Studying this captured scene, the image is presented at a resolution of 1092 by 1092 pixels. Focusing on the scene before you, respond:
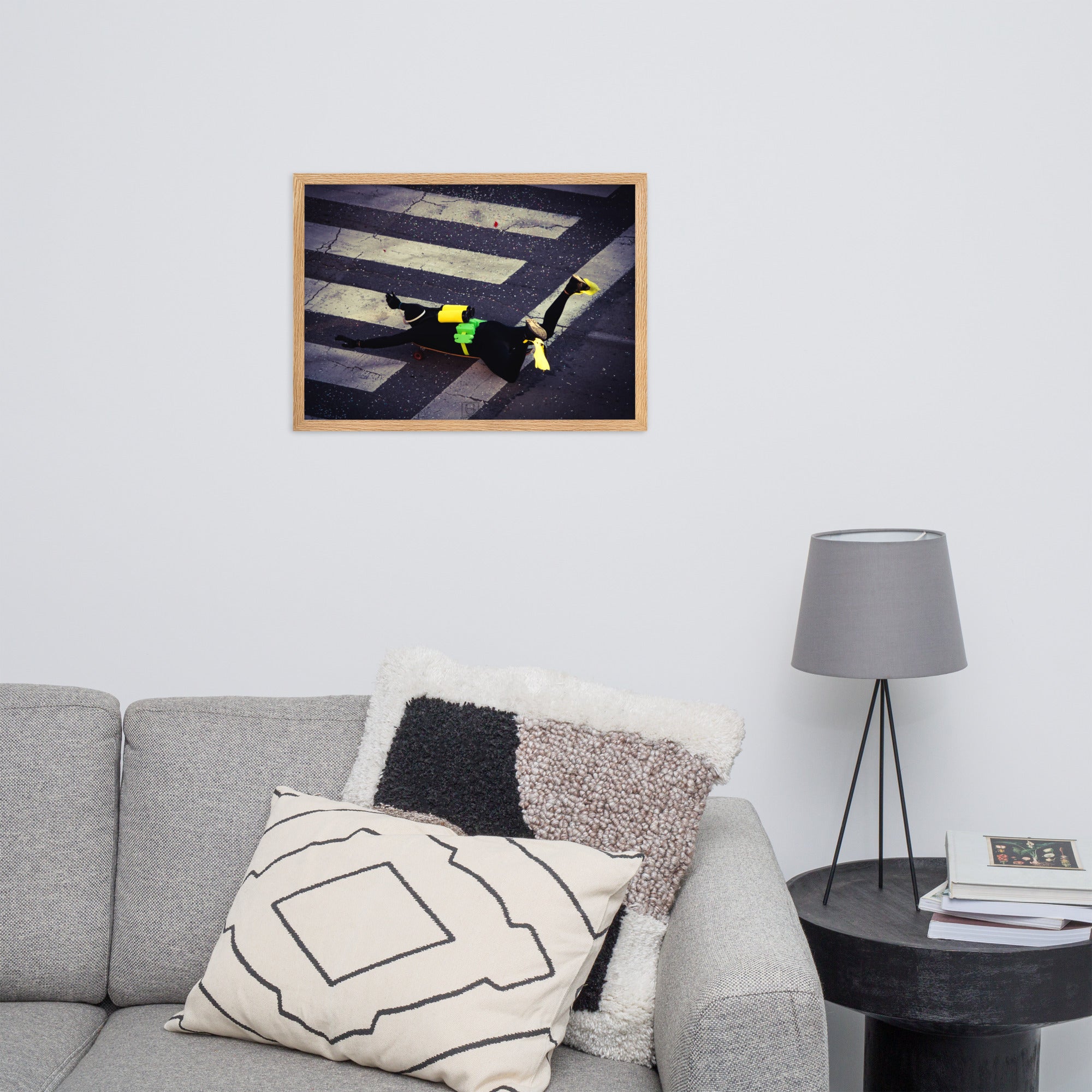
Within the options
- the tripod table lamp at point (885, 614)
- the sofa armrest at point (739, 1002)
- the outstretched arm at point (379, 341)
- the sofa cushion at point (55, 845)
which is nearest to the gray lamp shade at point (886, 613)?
the tripod table lamp at point (885, 614)

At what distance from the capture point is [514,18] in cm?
204

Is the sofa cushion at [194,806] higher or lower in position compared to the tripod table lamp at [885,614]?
lower

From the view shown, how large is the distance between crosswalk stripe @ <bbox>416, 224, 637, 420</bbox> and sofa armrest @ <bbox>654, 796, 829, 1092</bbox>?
1.13 m

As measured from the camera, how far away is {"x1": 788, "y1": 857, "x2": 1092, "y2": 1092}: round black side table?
57.9 inches

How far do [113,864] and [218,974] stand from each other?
1.21 ft

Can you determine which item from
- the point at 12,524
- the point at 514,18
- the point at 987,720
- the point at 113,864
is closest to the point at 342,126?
the point at 514,18

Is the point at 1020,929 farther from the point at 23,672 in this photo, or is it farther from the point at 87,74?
the point at 87,74

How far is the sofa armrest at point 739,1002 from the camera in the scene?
109 centimetres

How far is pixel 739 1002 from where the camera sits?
3.61 feet

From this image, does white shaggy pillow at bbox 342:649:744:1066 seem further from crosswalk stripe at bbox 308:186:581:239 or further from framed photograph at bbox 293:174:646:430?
crosswalk stripe at bbox 308:186:581:239

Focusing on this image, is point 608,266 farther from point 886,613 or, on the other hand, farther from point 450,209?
point 886,613

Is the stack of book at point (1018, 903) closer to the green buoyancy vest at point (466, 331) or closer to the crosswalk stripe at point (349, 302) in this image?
the green buoyancy vest at point (466, 331)

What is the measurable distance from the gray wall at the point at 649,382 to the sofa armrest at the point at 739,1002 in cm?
83

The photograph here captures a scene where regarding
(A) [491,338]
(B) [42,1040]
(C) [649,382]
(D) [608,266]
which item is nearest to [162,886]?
(B) [42,1040]
